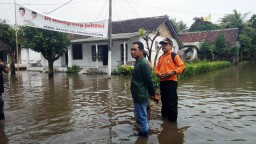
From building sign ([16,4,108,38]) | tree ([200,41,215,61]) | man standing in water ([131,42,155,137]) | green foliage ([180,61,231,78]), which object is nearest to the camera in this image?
man standing in water ([131,42,155,137])

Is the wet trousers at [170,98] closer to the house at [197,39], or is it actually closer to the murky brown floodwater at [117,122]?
the murky brown floodwater at [117,122]

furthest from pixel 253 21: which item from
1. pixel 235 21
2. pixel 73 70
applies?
pixel 73 70

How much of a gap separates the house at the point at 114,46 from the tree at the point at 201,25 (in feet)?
68.9

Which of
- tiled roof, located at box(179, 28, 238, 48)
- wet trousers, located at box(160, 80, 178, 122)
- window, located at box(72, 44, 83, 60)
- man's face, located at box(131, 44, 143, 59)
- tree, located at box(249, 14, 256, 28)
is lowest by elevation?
wet trousers, located at box(160, 80, 178, 122)

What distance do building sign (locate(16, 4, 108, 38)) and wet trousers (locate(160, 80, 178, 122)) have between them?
10.5 meters

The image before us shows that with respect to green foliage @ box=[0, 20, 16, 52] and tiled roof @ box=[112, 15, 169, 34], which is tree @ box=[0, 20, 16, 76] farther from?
tiled roof @ box=[112, 15, 169, 34]

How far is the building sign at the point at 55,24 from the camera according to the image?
1395 cm

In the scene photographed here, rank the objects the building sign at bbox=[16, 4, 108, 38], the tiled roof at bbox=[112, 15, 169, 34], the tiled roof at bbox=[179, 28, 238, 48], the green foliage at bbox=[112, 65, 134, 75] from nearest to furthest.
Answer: the building sign at bbox=[16, 4, 108, 38] < the green foliage at bbox=[112, 65, 134, 75] < the tiled roof at bbox=[112, 15, 169, 34] < the tiled roof at bbox=[179, 28, 238, 48]

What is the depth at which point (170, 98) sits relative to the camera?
5.75 m

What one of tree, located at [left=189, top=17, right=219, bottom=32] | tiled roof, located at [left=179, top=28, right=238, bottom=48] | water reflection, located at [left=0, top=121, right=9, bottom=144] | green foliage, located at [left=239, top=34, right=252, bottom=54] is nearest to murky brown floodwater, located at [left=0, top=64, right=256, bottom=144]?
water reflection, located at [left=0, top=121, right=9, bottom=144]

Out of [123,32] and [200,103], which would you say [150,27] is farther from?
[200,103]

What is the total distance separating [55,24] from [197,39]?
2413 centimetres

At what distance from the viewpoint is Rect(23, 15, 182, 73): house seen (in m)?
21.7

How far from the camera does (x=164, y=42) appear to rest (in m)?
5.76
